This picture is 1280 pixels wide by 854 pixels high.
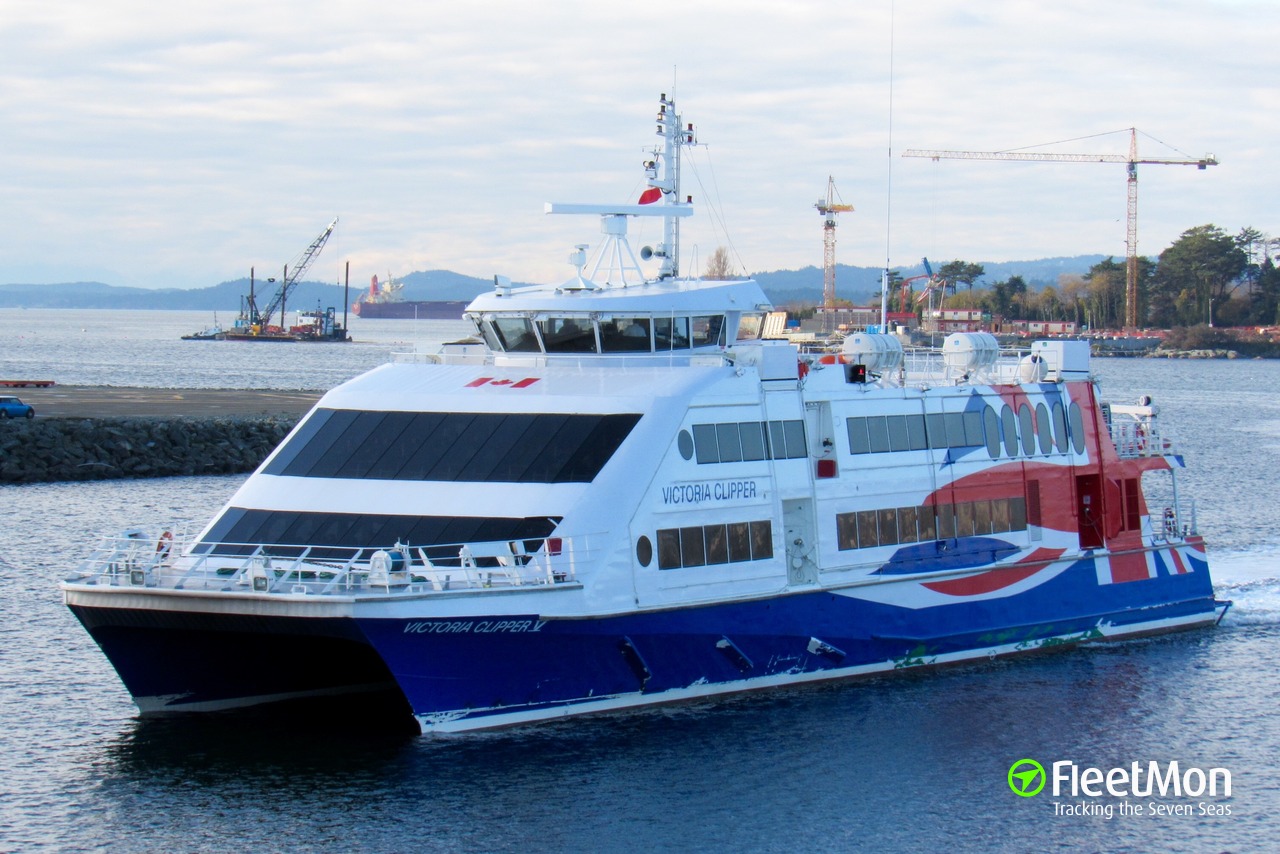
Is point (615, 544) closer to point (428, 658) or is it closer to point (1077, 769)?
point (428, 658)

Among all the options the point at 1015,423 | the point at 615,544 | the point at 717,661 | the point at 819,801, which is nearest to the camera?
the point at 819,801

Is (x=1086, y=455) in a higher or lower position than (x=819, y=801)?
higher

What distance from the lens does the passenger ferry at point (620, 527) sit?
18125 millimetres

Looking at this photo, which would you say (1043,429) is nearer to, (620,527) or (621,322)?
(621,322)

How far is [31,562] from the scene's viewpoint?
30562mm

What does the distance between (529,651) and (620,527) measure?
1.97 meters

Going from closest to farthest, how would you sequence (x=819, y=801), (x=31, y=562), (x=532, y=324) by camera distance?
(x=819, y=801) → (x=532, y=324) → (x=31, y=562)

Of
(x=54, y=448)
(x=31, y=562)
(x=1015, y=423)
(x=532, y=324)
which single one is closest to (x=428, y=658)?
(x=532, y=324)

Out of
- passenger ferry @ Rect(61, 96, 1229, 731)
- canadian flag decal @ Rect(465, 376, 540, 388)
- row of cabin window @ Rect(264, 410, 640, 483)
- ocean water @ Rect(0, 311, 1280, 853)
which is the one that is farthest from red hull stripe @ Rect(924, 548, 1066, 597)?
canadian flag decal @ Rect(465, 376, 540, 388)

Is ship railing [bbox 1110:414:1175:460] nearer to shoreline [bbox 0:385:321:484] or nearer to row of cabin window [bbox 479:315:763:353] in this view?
row of cabin window [bbox 479:315:763:353]

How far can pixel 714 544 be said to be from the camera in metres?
20.0

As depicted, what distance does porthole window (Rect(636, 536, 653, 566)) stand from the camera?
19.0m

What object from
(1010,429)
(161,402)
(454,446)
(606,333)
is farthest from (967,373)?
(161,402)

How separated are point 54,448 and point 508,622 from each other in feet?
109
